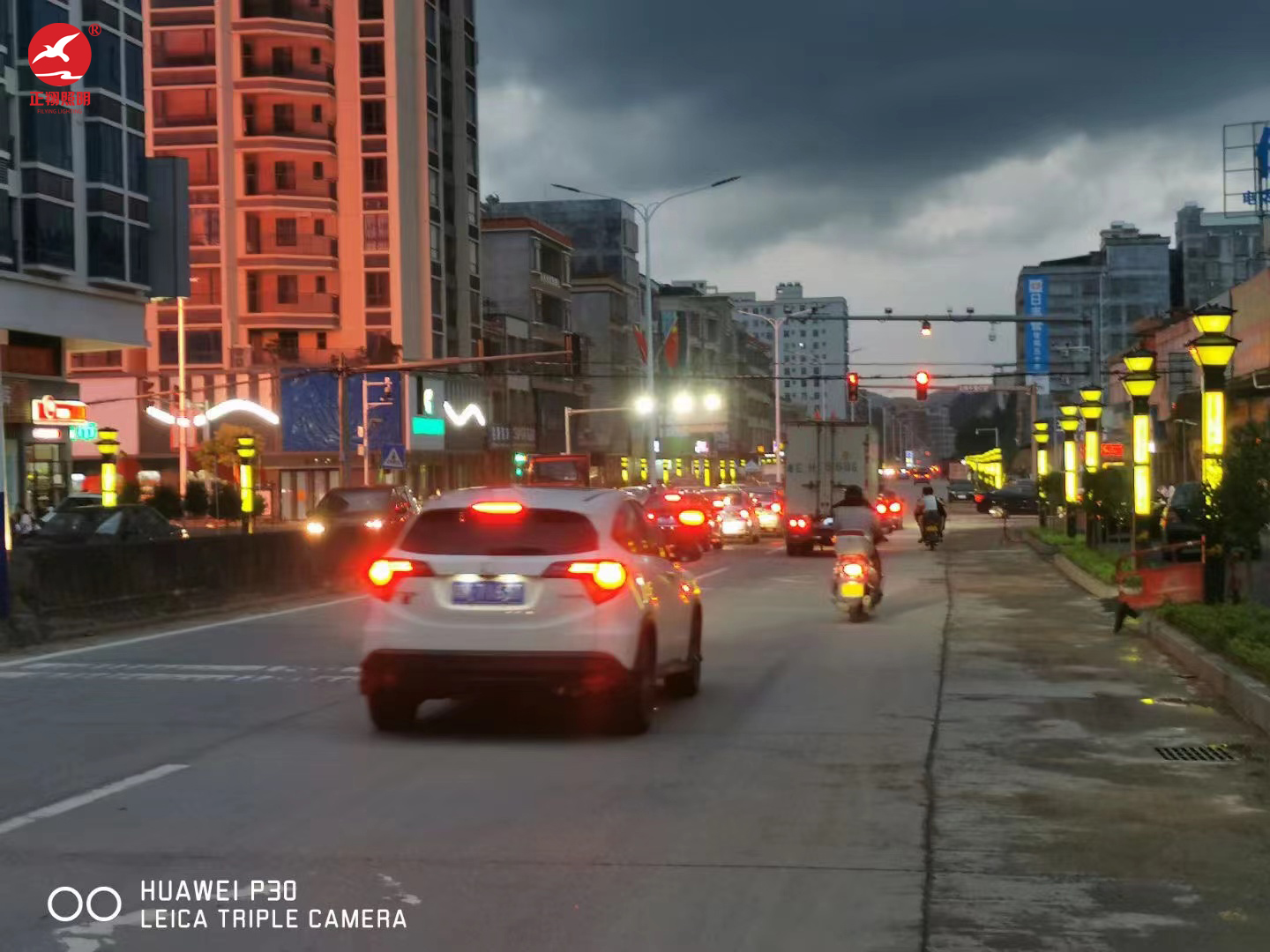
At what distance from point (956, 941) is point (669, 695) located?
304 inches

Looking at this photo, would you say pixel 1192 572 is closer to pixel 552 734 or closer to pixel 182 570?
pixel 552 734

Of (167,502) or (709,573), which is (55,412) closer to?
(167,502)

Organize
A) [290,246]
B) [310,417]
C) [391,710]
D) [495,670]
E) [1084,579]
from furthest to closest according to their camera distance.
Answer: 1. [290,246]
2. [310,417]
3. [1084,579]
4. [391,710]
5. [495,670]

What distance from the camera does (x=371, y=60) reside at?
8181cm

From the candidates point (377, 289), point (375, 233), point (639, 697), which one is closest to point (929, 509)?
point (639, 697)

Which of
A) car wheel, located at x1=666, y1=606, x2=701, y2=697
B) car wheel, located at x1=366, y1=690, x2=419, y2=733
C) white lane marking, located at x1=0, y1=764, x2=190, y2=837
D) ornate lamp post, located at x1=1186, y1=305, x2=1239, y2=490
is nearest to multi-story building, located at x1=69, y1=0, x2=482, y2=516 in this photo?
ornate lamp post, located at x1=1186, y1=305, x2=1239, y2=490

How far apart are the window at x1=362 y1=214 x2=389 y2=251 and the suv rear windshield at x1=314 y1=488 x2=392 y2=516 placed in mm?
47704

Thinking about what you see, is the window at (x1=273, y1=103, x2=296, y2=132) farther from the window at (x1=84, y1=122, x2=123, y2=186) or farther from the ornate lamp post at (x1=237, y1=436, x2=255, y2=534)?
the ornate lamp post at (x1=237, y1=436, x2=255, y2=534)

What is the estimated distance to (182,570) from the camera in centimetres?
2303

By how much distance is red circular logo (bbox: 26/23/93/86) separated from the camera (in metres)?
44.4

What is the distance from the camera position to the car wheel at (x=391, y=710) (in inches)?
446

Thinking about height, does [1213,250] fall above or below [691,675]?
above

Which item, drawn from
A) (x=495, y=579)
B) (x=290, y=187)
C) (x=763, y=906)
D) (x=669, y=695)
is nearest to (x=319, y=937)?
(x=763, y=906)

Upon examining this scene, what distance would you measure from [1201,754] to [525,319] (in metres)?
89.6
